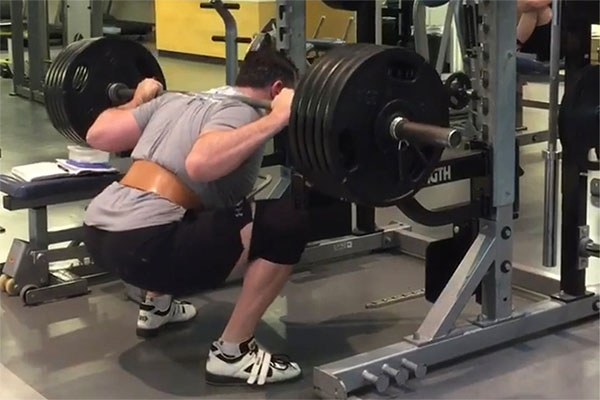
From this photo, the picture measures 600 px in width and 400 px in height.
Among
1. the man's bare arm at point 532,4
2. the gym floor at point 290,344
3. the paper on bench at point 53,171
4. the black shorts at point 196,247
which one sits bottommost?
the gym floor at point 290,344

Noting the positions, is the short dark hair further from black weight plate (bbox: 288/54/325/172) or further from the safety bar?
the safety bar

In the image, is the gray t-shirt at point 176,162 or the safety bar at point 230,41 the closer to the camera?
the gray t-shirt at point 176,162

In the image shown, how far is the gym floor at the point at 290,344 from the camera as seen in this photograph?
9.14ft

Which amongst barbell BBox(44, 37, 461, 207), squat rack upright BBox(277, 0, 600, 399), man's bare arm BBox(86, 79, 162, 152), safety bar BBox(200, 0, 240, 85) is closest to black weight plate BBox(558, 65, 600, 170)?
squat rack upright BBox(277, 0, 600, 399)

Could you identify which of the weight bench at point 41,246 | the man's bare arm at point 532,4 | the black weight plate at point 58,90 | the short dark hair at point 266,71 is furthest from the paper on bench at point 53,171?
the man's bare arm at point 532,4

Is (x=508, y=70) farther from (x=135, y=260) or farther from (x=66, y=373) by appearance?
(x=66, y=373)

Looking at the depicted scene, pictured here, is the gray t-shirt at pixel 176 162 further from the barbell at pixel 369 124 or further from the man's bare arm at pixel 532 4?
the man's bare arm at pixel 532 4

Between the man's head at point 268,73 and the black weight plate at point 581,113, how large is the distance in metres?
0.84

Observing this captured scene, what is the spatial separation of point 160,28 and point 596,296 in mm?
9603

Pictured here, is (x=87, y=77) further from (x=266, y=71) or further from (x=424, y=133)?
(x=424, y=133)

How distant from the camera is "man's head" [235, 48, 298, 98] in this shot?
288cm

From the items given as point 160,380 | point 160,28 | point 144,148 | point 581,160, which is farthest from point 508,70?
point 160,28

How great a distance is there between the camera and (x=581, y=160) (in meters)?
3.08

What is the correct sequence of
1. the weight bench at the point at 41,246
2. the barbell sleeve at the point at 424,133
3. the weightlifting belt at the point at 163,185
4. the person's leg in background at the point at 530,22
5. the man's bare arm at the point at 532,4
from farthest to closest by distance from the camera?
the person's leg in background at the point at 530,22 → the man's bare arm at the point at 532,4 → the weight bench at the point at 41,246 → the weightlifting belt at the point at 163,185 → the barbell sleeve at the point at 424,133
